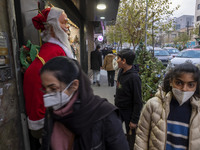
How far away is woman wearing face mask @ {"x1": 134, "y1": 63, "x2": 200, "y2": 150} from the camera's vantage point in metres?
1.46

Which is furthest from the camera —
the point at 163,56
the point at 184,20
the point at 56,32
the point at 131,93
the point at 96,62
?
the point at 184,20

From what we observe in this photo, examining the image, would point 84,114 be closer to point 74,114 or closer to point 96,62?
point 74,114

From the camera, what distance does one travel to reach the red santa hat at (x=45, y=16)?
179cm

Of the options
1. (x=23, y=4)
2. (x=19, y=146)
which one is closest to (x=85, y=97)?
(x=19, y=146)

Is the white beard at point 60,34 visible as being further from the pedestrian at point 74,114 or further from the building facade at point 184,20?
the building facade at point 184,20

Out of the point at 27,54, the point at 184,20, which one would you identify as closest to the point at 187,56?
the point at 27,54

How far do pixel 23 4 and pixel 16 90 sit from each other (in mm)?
1084

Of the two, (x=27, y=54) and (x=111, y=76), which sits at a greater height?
(x=27, y=54)

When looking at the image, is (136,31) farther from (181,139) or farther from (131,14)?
(181,139)

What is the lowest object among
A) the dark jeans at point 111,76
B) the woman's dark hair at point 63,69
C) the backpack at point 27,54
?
the dark jeans at point 111,76

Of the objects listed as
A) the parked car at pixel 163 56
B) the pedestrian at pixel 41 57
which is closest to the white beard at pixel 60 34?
the pedestrian at pixel 41 57

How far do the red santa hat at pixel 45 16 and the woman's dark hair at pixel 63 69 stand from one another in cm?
99

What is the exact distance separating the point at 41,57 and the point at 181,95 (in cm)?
147

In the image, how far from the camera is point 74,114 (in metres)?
0.95
